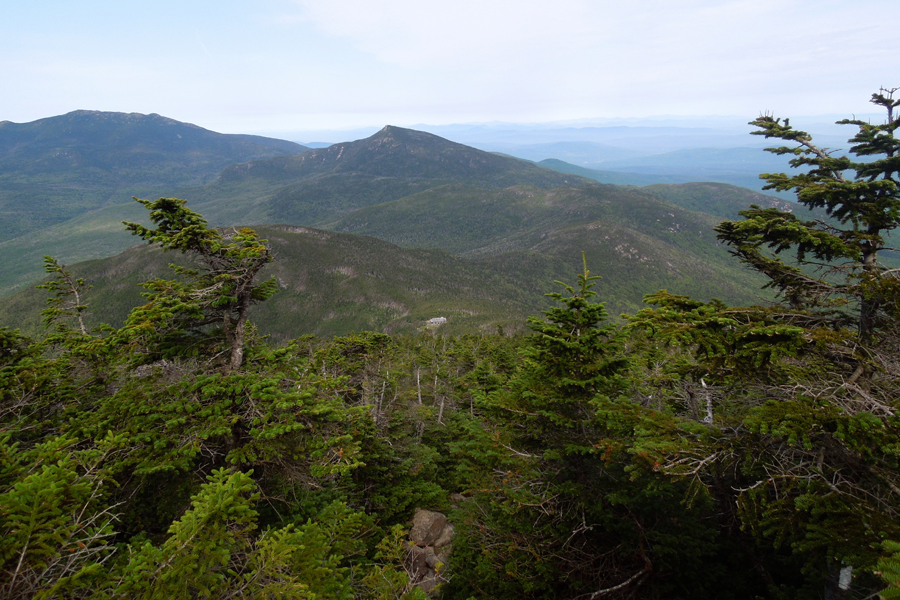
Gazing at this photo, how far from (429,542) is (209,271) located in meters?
18.6

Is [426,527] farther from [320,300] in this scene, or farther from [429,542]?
[320,300]

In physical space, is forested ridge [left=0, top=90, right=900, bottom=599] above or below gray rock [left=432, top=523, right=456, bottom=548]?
above

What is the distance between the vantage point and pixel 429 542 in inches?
814

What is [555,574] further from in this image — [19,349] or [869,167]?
[19,349]

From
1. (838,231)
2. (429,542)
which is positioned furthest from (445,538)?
(838,231)

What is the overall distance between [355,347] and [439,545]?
15.9 m

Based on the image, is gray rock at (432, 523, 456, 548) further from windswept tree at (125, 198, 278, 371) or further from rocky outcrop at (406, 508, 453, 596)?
windswept tree at (125, 198, 278, 371)

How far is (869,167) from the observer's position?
34.2 feet

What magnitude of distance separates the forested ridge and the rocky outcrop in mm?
4998

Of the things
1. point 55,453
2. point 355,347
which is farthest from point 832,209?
point 355,347

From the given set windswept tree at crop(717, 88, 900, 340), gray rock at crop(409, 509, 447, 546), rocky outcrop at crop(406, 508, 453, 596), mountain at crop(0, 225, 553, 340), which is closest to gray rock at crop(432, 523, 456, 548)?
rocky outcrop at crop(406, 508, 453, 596)

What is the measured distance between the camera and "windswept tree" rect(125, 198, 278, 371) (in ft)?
36.4

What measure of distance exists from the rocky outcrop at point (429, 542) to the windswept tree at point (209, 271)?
14244 mm

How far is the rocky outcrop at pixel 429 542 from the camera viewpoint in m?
18.6
